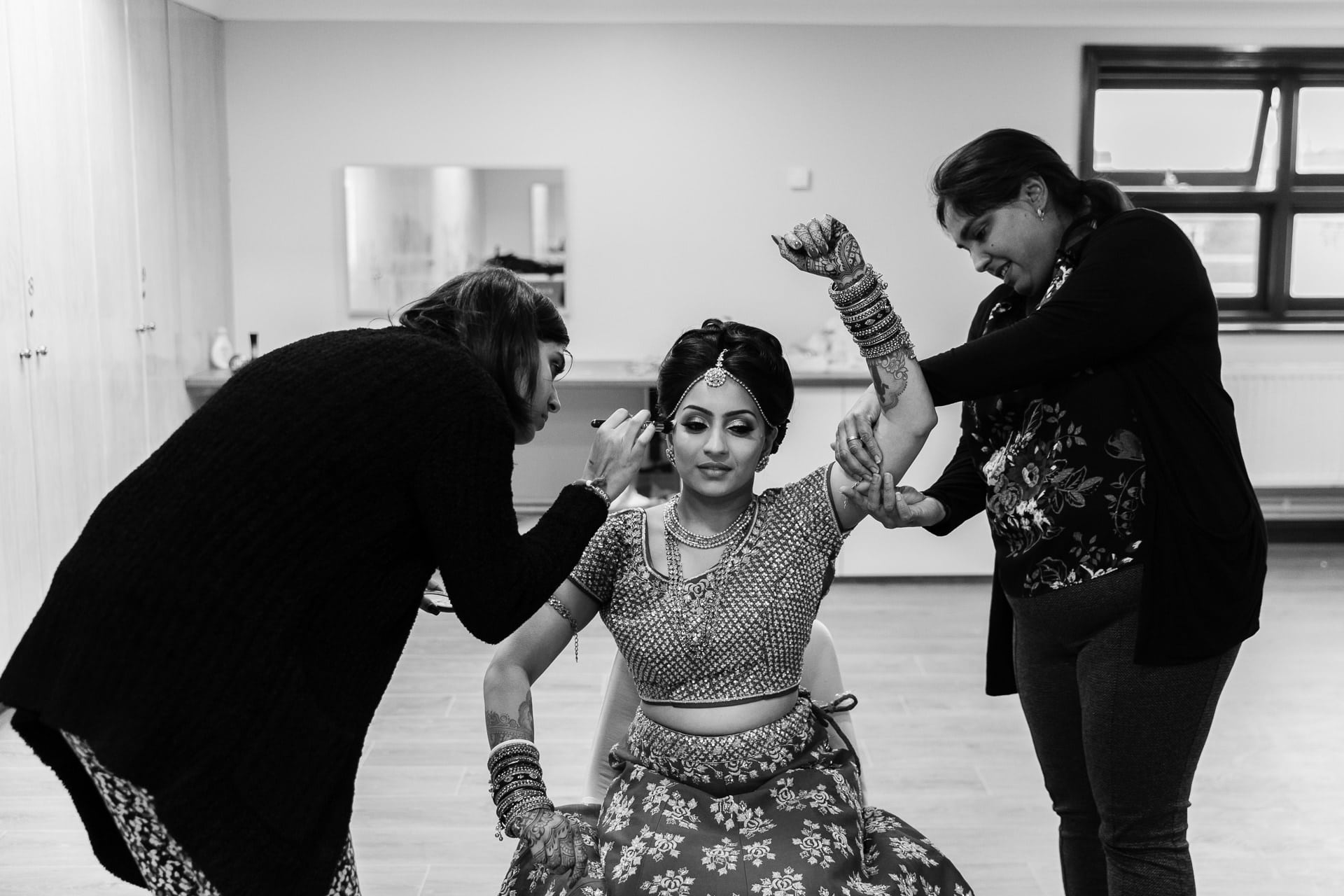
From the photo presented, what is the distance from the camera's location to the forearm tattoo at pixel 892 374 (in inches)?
66.5

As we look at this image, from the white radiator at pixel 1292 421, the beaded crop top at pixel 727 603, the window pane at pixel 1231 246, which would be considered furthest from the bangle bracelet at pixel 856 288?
the window pane at pixel 1231 246

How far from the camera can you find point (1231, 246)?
6.23 meters

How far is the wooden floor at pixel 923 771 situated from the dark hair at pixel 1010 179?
1558mm

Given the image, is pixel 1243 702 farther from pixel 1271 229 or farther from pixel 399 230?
pixel 399 230

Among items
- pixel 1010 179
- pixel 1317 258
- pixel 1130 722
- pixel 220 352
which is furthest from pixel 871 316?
pixel 1317 258

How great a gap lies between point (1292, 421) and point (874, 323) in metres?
4.86

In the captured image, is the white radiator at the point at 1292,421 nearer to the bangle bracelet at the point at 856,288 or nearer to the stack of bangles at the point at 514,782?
the bangle bracelet at the point at 856,288

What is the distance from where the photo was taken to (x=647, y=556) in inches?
74.6

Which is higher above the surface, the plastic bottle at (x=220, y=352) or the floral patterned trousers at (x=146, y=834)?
the plastic bottle at (x=220, y=352)

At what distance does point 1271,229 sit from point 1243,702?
3020mm

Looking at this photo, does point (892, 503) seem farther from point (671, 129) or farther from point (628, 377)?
point (671, 129)

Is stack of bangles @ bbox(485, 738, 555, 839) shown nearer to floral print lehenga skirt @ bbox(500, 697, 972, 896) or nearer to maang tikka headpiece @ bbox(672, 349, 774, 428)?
floral print lehenga skirt @ bbox(500, 697, 972, 896)

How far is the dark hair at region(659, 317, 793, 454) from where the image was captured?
1.92 m

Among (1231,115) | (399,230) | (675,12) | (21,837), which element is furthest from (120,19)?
(1231,115)
